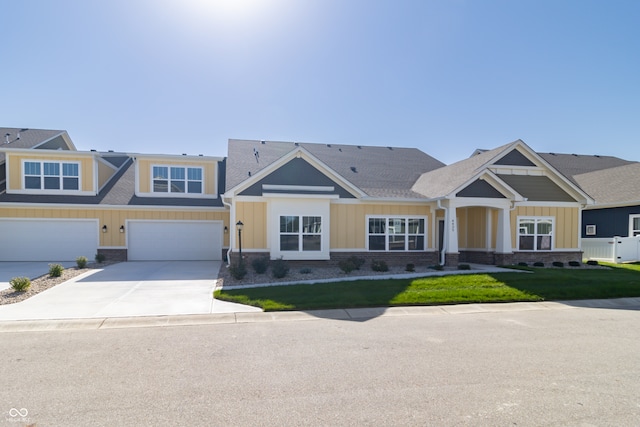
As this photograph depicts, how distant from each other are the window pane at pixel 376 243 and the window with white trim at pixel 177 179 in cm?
1012

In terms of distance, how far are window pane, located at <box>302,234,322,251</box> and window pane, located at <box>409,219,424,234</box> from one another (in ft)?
14.8

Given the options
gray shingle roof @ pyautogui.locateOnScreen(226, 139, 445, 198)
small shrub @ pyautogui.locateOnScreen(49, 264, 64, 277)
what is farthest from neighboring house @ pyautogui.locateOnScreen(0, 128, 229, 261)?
small shrub @ pyautogui.locateOnScreen(49, 264, 64, 277)

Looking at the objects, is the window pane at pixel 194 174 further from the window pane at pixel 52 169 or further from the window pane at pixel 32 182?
the window pane at pixel 32 182

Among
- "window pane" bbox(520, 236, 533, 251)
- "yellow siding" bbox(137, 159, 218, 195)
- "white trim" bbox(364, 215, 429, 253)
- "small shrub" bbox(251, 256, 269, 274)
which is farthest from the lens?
"yellow siding" bbox(137, 159, 218, 195)

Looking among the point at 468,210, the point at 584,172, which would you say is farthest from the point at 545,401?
the point at 584,172

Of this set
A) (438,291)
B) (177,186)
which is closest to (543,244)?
(438,291)

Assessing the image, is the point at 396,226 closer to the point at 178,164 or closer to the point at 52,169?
the point at 178,164

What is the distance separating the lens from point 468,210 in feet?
60.7

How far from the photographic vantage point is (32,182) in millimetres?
19109

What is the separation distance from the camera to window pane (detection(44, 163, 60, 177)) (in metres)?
19.2

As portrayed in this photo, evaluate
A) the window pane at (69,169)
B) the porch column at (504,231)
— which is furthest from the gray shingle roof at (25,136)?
the porch column at (504,231)

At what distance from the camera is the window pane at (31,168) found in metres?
19.0

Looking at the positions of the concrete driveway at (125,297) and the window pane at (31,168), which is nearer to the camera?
the concrete driveway at (125,297)

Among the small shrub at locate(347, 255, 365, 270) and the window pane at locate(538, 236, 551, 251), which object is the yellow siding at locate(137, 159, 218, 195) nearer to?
the small shrub at locate(347, 255, 365, 270)
